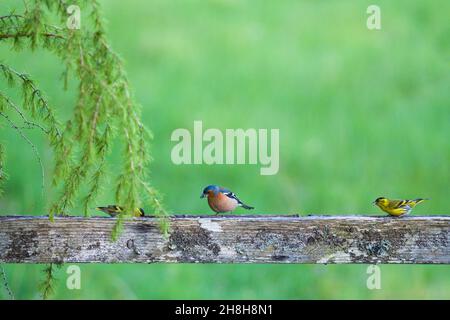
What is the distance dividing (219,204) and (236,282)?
291cm

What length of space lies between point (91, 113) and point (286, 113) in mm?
7129

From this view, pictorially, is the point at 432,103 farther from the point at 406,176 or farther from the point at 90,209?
the point at 90,209

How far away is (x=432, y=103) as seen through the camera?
33.6 ft

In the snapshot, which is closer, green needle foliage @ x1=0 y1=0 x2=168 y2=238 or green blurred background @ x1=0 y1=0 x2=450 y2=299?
green needle foliage @ x1=0 y1=0 x2=168 y2=238

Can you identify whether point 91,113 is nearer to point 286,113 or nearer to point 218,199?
point 218,199

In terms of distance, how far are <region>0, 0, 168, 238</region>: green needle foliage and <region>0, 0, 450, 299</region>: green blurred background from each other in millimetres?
3771

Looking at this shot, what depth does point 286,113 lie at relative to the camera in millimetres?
10477

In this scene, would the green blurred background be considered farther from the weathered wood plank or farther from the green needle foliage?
the green needle foliage

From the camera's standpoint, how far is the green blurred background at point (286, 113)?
827cm

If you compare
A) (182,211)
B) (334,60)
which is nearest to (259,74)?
(334,60)

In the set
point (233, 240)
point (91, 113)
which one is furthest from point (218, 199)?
point (91, 113)

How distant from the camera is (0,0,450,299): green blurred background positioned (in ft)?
27.1

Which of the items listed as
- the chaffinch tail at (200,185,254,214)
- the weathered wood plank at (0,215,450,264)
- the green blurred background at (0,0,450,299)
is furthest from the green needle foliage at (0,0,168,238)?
the green blurred background at (0,0,450,299)

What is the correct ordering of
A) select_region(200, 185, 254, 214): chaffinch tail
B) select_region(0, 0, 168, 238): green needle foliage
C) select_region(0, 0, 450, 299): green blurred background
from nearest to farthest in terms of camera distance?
1. select_region(0, 0, 168, 238): green needle foliage
2. select_region(200, 185, 254, 214): chaffinch tail
3. select_region(0, 0, 450, 299): green blurred background
